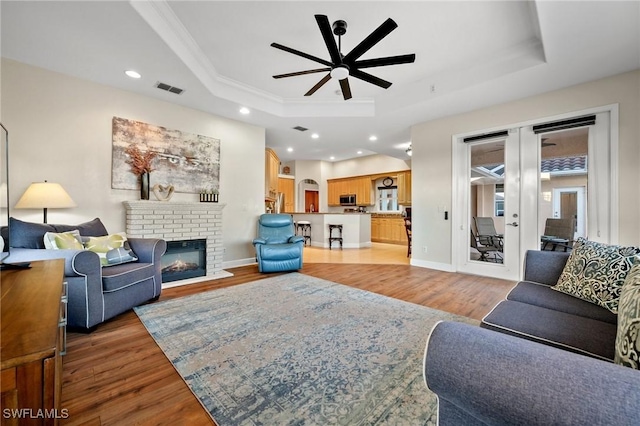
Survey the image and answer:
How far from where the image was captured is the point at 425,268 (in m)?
4.88

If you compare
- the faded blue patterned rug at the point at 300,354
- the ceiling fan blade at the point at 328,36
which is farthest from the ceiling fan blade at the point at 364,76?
the faded blue patterned rug at the point at 300,354

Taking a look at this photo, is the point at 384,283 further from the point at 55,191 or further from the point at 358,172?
the point at 358,172

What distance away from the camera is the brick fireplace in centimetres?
366

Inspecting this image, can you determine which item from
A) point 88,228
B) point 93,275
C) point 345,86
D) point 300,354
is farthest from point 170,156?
point 300,354

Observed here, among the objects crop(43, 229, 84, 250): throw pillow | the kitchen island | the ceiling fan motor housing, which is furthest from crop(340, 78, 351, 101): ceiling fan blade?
the kitchen island

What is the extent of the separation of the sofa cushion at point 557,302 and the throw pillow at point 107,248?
356 cm

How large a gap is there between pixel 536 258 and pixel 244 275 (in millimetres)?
3709

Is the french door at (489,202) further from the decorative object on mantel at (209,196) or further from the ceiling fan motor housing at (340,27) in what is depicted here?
the decorative object on mantel at (209,196)

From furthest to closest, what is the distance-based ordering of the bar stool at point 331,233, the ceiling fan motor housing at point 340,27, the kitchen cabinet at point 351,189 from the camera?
1. the kitchen cabinet at point 351,189
2. the bar stool at point 331,233
3. the ceiling fan motor housing at point 340,27

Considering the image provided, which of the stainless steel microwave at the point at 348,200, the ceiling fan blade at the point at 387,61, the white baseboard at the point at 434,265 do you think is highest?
the ceiling fan blade at the point at 387,61

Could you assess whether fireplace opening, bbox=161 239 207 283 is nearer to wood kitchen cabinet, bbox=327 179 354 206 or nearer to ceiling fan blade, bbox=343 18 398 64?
ceiling fan blade, bbox=343 18 398 64

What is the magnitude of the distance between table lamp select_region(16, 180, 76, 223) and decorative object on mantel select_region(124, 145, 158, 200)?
2.95 feet

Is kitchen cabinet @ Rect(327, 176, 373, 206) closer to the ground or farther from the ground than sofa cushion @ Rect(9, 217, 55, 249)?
farther from the ground

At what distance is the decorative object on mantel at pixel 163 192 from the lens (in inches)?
155
